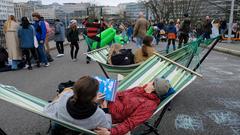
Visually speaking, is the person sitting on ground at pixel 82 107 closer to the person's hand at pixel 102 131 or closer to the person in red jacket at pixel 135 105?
the person's hand at pixel 102 131

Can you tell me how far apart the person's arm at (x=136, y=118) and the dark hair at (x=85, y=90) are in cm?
47

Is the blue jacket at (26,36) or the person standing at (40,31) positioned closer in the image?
the blue jacket at (26,36)

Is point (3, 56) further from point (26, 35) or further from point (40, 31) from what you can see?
point (40, 31)

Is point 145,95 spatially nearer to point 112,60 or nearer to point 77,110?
point 77,110

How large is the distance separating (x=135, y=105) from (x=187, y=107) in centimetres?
233

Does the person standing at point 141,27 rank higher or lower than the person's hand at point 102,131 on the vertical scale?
higher

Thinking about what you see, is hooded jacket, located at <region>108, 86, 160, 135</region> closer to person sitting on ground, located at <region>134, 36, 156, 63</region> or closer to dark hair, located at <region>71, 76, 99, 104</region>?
dark hair, located at <region>71, 76, 99, 104</region>

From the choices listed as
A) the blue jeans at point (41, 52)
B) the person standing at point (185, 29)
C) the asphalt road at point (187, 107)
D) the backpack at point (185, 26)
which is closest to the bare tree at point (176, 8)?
the person standing at point (185, 29)

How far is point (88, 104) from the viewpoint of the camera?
2.75 metres

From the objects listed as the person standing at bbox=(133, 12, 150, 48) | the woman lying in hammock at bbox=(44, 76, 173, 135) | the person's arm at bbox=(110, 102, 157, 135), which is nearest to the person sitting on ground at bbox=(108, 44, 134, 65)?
the woman lying in hammock at bbox=(44, 76, 173, 135)

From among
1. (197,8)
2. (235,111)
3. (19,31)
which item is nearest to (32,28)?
(19,31)

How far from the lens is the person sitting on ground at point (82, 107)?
105 inches

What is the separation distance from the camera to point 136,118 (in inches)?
126

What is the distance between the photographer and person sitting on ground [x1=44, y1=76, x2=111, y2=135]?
267cm
